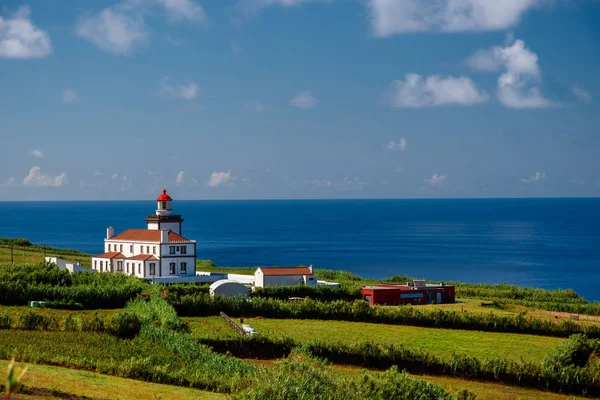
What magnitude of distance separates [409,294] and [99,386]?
34.0 metres

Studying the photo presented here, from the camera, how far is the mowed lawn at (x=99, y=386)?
914 inches

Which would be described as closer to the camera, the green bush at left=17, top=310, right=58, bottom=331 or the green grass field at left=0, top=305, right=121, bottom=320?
the green bush at left=17, top=310, right=58, bottom=331

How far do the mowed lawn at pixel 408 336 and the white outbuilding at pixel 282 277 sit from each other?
11319 millimetres

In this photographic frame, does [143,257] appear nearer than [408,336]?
No

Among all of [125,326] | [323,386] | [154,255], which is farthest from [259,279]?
[323,386]

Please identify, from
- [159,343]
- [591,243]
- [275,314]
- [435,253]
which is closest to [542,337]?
[275,314]

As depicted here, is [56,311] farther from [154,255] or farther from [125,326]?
[154,255]

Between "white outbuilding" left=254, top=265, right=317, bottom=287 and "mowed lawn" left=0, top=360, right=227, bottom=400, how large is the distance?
30.9m

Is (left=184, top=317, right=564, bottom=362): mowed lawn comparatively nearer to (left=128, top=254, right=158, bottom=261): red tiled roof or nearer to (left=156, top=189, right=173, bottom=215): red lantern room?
(left=128, top=254, right=158, bottom=261): red tiled roof

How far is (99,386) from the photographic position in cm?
2455

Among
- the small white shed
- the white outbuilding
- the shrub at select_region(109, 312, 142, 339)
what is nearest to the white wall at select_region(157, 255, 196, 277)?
the white outbuilding

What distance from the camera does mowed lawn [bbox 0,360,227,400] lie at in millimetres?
23219

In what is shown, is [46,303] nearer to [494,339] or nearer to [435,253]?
[494,339]

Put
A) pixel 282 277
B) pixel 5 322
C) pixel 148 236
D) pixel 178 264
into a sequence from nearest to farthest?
pixel 5 322
pixel 282 277
pixel 178 264
pixel 148 236
